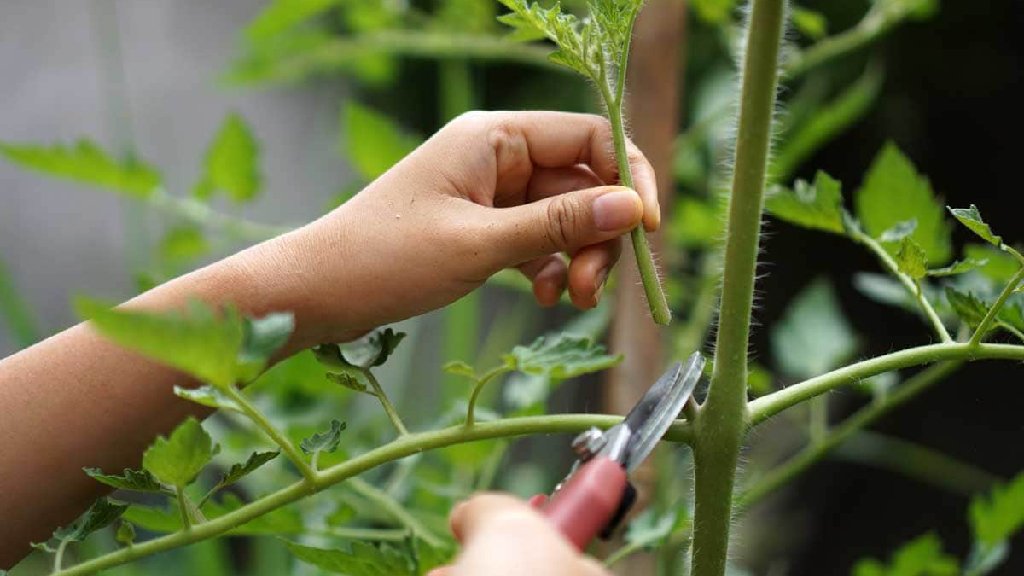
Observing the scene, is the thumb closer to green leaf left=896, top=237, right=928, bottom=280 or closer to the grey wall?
green leaf left=896, top=237, right=928, bottom=280

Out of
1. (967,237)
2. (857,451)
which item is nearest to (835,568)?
(857,451)

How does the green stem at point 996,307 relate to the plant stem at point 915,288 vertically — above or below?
above

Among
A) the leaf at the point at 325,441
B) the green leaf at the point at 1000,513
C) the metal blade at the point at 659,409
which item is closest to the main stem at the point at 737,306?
the metal blade at the point at 659,409

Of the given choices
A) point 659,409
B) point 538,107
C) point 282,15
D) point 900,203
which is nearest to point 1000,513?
point 900,203

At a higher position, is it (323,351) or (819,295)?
(323,351)

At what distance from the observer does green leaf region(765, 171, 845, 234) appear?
40 centimetres

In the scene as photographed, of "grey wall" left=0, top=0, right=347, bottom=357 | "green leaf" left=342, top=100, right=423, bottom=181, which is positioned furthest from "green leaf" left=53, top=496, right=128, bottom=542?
"grey wall" left=0, top=0, right=347, bottom=357

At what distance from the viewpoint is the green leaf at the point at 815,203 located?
40 cm

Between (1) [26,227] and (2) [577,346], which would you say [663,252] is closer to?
(2) [577,346]

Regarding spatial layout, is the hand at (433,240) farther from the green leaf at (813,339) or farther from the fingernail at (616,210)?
the green leaf at (813,339)

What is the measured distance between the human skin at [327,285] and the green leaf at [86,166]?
27 cm

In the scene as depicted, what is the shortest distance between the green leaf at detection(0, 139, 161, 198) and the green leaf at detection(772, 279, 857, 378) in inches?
15.5

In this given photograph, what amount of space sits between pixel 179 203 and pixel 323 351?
0.34 metres

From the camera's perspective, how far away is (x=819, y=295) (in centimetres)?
71
